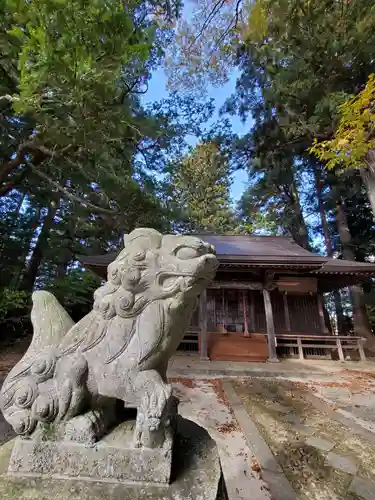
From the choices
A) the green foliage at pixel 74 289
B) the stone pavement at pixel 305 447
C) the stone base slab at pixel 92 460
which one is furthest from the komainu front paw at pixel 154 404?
the green foliage at pixel 74 289

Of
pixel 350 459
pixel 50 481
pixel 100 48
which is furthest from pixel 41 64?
pixel 350 459

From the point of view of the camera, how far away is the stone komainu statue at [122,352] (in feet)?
3.94

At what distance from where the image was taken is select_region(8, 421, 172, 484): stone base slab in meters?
1.11

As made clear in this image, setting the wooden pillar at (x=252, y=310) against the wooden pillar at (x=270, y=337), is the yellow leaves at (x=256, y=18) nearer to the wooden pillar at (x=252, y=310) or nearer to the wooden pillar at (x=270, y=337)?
the wooden pillar at (x=270, y=337)

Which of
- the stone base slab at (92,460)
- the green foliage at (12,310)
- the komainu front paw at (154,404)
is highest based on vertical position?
the green foliage at (12,310)

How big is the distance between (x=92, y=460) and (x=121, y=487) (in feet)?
0.53

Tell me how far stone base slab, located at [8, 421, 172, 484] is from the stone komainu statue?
0.13 ft

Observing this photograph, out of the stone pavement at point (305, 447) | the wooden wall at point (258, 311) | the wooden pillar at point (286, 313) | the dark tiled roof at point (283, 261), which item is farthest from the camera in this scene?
the wooden wall at point (258, 311)

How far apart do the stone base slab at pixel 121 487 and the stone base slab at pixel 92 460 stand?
0.07 feet

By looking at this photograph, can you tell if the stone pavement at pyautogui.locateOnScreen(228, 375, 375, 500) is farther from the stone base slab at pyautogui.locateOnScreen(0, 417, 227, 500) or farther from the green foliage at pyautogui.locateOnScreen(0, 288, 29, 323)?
the green foliage at pyautogui.locateOnScreen(0, 288, 29, 323)

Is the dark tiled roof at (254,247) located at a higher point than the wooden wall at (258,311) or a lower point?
higher

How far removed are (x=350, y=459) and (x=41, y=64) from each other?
16.9ft

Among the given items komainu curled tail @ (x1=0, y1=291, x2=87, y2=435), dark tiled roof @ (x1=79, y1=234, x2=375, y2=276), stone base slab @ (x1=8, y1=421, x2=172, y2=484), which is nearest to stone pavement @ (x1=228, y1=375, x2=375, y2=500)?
stone base slab @ (x1=8, y1=421, x2=172, y2=484)

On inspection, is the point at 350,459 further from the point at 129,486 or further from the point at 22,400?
the point at 22,400
